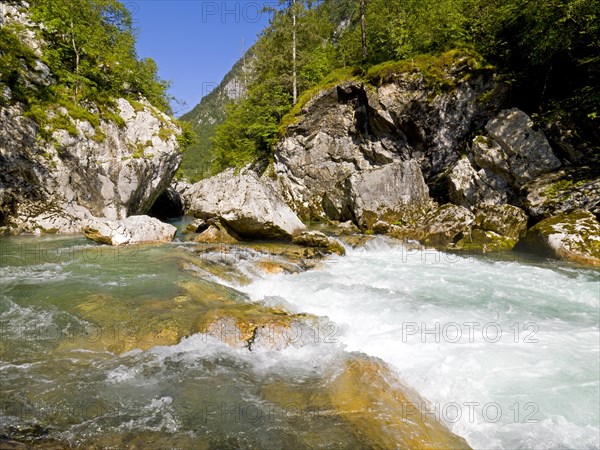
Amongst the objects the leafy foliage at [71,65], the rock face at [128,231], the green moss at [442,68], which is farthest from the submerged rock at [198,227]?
the green moss at [442,68]

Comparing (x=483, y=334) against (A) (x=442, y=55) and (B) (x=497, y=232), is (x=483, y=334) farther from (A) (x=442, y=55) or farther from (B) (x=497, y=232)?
(A) (x=442, y=55)

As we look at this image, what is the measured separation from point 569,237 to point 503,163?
5428 millimetres

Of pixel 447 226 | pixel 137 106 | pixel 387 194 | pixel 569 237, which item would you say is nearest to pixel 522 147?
pixel 447 226

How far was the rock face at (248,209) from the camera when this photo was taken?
13.8 m

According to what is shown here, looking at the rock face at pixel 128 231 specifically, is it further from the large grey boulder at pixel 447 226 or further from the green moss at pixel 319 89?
the green moss at pixel 319 89

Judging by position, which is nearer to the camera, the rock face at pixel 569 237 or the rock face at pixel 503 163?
the rock face at pixel 569 237

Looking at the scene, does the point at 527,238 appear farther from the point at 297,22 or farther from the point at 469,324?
the point at 297,22

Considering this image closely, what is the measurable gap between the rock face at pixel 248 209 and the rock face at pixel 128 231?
1783mm

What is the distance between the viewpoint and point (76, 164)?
1625cm

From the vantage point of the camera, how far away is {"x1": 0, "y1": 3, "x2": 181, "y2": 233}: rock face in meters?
14.6

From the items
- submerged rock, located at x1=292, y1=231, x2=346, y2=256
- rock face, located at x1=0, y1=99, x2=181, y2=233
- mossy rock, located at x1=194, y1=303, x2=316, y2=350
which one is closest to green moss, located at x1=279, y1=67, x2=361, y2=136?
rock face, located at x1=0, y1=99, x2=181, y2=233

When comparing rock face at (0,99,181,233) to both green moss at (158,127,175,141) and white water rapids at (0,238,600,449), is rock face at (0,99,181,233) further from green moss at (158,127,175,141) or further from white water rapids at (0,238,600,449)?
white water rapids at (0,238,600,449)

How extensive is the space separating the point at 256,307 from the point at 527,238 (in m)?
10.9

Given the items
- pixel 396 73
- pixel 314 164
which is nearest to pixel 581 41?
pixel 396 73
